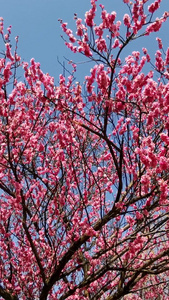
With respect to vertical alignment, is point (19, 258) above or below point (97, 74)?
below

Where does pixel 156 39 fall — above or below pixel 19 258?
above

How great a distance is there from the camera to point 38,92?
4.34m

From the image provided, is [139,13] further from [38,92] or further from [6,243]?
[6,243]

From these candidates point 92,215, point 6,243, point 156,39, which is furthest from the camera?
point 92,215

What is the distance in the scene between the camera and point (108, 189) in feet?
21.4

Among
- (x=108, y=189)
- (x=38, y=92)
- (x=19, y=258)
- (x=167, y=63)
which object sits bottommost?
(x=19, y=258)

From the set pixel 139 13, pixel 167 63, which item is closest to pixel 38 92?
pixel 139 13

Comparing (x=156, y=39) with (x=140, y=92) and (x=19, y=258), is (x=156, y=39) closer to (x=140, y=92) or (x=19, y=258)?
(x=140, y=92)

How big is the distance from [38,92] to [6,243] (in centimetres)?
359

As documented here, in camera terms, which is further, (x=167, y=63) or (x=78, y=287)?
(x=167, y=63)

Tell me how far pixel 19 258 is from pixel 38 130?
285cm

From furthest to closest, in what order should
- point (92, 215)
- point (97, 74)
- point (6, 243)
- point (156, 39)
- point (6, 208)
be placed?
1. point (92, 215)
2. point (6, 208)
3. point (6, 243)
4. point (156, 39)
5. point (97, 74)

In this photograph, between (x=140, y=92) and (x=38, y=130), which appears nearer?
(x=140, y=92)

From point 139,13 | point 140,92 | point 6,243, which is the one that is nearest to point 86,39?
point 139,13
